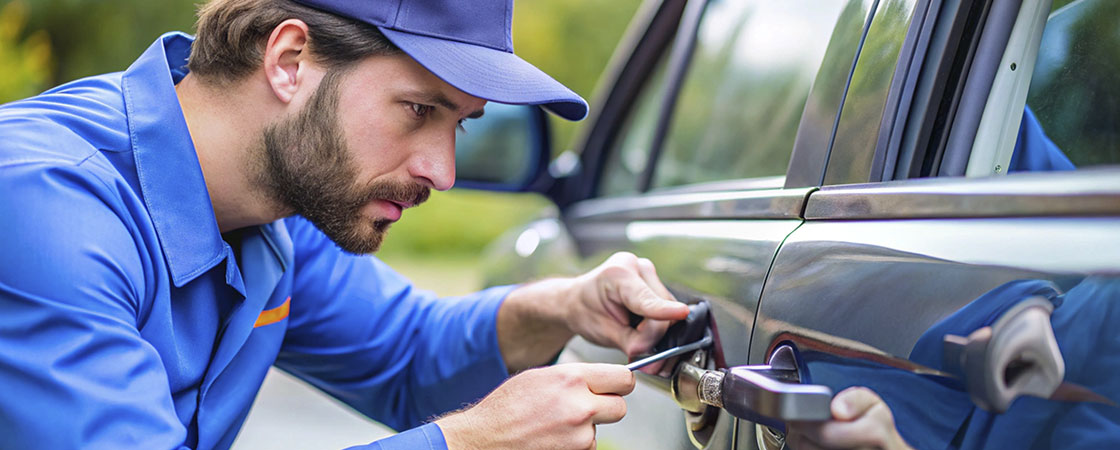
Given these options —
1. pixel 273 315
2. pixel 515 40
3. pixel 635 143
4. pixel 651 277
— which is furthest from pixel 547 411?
pixel 515 40

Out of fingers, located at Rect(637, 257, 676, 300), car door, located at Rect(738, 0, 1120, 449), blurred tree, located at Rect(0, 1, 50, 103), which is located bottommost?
blurred tree, located at Rect(0, 1, 50, 103)

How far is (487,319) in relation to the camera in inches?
84.7

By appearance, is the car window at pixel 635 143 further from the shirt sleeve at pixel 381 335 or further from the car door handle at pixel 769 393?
the car door handle at pixel 769 393

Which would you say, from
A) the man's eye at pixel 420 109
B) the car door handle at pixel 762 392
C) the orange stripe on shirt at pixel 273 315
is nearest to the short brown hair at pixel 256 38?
the man's eye at pixel 420 109

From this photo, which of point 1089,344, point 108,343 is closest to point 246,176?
point 108,343

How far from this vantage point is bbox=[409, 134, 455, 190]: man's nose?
180 cm

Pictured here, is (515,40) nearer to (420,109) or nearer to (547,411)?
(420,109)

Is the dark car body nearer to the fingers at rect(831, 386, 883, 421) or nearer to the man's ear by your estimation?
the fingers at rect(831, 386, 883, 421)

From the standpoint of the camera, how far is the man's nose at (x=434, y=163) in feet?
5.92

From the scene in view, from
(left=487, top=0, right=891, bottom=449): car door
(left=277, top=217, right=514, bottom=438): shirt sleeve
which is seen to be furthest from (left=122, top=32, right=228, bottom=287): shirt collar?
(left=487, top=0, right=891, bottom=449): car door

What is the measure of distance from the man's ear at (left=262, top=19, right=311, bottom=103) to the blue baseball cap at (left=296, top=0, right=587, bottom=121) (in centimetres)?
7

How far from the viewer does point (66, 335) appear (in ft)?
4.12

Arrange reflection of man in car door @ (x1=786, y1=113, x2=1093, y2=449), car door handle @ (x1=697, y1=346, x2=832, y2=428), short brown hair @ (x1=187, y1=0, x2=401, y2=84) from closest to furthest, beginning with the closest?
reflection of man in car door @ (x1=786, y1=113, x2=1093, y2=449), car door handle @ (x1=697, y1=346, x2=832, y2=428), short brown hair @ (x1=187, y1=0, x2=401, y2=84)

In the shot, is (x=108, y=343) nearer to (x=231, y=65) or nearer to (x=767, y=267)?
(x=231, y=65)
